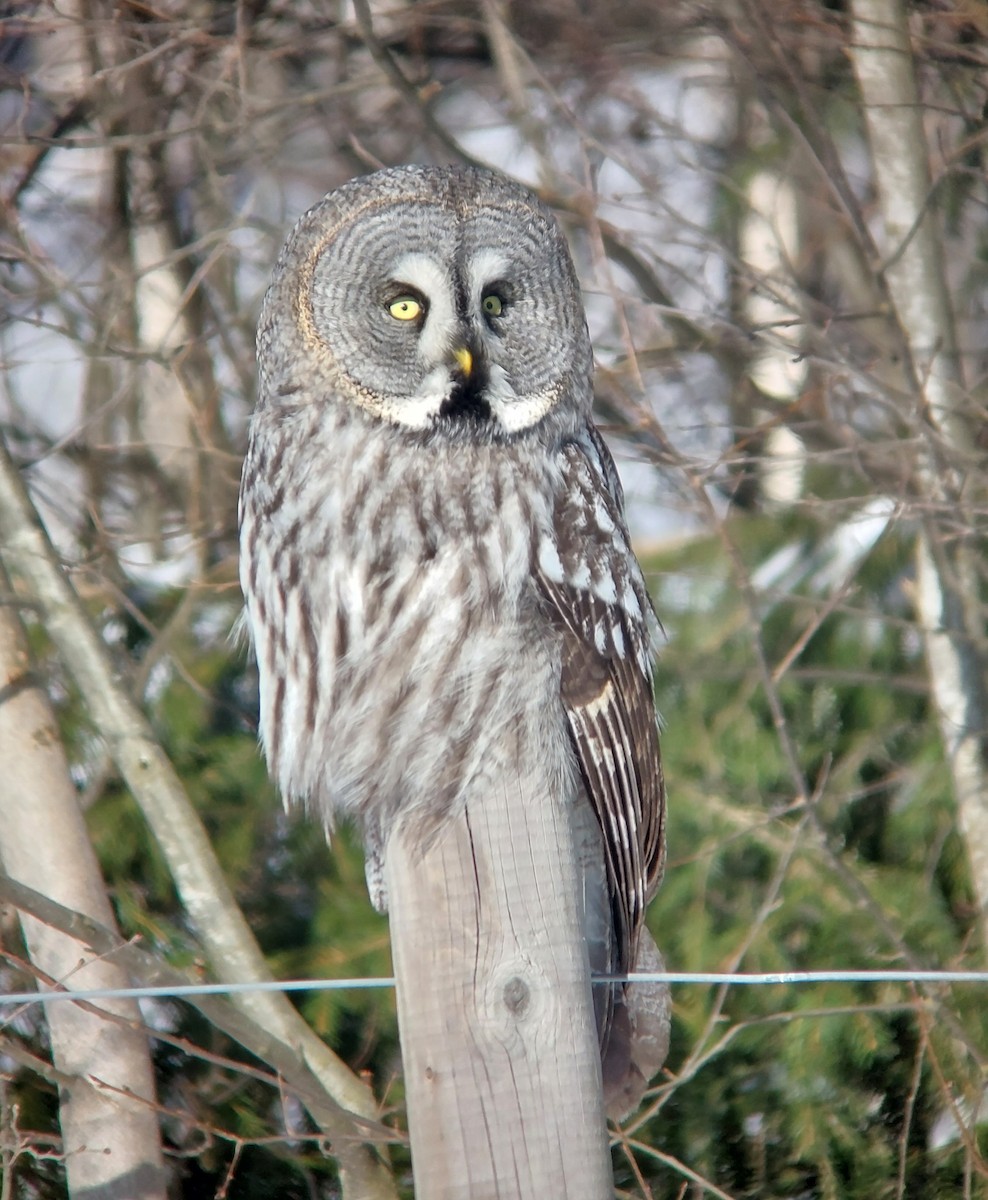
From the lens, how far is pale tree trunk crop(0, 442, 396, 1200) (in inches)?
134

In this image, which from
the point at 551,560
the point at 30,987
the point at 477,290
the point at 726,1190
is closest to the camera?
the point at 551,560

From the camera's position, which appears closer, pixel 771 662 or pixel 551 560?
pixel 551 560

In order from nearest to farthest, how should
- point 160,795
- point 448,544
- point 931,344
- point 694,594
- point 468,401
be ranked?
point 448,544 → point 468,401 → point 160,795 → point 931,344 → point 694,594

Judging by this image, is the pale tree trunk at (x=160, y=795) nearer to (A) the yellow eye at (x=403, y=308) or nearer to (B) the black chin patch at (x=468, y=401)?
(A) the yellow eye at (x=403, y=308)

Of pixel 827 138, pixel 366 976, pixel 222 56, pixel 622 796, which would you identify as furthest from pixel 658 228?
pixel 622 796

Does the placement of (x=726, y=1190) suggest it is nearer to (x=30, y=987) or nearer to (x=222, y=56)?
(x=30, y=987)

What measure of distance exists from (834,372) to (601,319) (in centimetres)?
272

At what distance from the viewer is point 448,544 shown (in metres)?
2.54

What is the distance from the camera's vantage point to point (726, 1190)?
3.73 m

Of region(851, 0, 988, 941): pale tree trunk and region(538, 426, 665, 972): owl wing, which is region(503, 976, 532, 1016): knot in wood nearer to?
region(538, 426, 665, 972): owl wing

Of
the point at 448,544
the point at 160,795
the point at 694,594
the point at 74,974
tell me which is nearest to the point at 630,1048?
the point at 448,544

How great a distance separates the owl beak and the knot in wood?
46.0 inches

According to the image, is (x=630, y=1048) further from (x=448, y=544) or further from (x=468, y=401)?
(x=468, y=401)

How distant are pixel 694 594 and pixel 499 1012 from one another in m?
2.82
